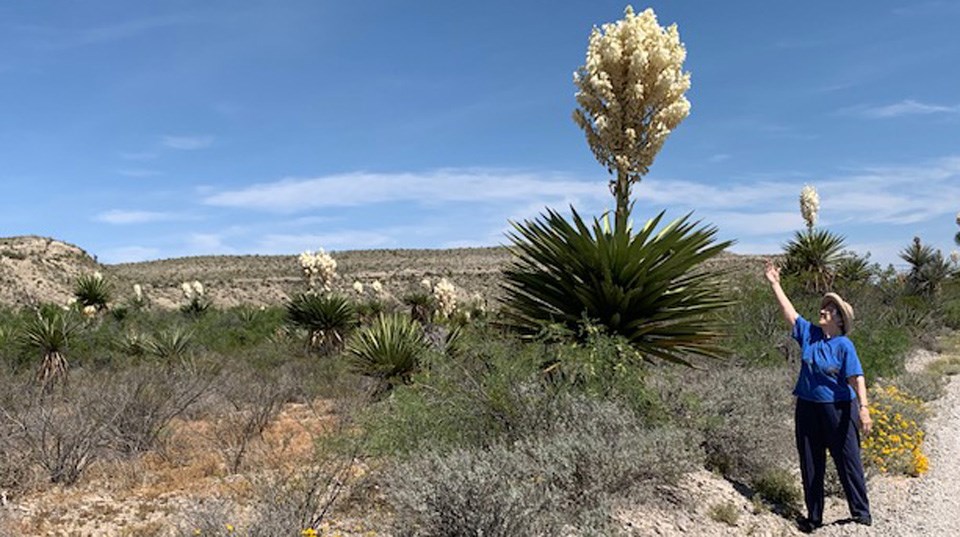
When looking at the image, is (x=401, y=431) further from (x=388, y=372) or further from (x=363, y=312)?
(x=363, y=312)

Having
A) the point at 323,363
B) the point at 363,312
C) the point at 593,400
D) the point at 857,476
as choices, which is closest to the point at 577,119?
the point at 593,400

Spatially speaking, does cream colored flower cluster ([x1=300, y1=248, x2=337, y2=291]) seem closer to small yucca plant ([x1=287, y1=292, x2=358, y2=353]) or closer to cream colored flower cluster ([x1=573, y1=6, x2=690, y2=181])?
small yucca plant ([x1=287, y1=292, x2=358, y2=353])

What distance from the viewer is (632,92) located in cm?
630

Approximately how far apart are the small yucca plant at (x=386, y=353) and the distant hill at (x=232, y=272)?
23913 mm

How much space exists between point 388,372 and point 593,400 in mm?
5048

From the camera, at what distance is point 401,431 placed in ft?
19.1

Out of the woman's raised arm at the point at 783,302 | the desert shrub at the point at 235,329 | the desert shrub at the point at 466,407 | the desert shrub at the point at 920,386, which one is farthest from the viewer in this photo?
the desert shrub at the point at 235,329

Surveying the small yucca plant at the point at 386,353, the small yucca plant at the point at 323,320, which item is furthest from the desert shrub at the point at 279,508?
the small yucca plant at the point at 323,320

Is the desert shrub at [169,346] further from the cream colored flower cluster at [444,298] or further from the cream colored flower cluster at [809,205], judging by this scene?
the cream colored flower cluster at [809,205]

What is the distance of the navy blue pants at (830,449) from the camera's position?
523cm

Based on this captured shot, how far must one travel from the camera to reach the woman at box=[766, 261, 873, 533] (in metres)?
5.21

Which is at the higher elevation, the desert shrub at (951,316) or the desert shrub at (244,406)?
the desert shrub at (951,316)

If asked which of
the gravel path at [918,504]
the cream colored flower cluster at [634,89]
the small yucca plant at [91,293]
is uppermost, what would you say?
the cream colored flower cluster at [634,89]

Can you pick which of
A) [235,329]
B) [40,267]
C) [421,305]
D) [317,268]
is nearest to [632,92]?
[317,268]
